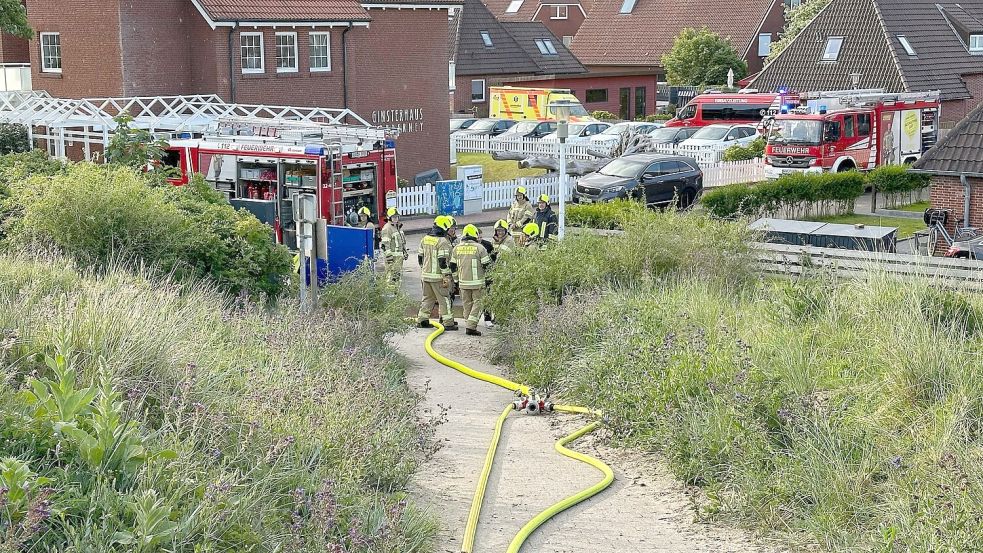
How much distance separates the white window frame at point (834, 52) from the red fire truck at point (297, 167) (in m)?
26.3

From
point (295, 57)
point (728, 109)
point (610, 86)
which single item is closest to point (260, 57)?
point (295, 57)

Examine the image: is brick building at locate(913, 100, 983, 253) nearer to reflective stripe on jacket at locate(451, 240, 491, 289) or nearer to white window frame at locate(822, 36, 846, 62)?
reflective stripe on jacket at locate(451, 240, 491, 289)

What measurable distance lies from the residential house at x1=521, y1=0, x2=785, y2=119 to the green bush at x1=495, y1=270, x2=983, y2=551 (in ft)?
131

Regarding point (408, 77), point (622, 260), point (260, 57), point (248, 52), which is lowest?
point (622, 260)

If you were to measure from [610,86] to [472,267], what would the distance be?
38.1 m

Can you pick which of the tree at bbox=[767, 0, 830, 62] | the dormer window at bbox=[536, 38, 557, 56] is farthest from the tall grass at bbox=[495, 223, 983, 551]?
the tree at bbox=[767, 0, 830, 62]

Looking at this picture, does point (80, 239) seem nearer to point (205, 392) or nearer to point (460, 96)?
point (205, 392)

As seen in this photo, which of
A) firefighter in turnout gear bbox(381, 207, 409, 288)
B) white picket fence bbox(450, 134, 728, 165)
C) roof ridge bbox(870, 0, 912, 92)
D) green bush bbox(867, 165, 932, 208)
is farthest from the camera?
roof ridge bbox(870, 0, 912, 92)

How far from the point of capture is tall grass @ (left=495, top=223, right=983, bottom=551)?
7527mm

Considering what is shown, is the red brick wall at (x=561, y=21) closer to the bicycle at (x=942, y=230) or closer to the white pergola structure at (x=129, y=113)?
the white pergola structure at (x=129, y=113)

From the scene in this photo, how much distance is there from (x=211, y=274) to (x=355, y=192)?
789 centimetres

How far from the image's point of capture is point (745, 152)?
32.2 metres

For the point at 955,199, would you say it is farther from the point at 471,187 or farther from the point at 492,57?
the point at 492,57

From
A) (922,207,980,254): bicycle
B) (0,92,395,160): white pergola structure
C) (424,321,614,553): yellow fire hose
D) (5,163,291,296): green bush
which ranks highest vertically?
(0,92,395,160): white pergola structure
